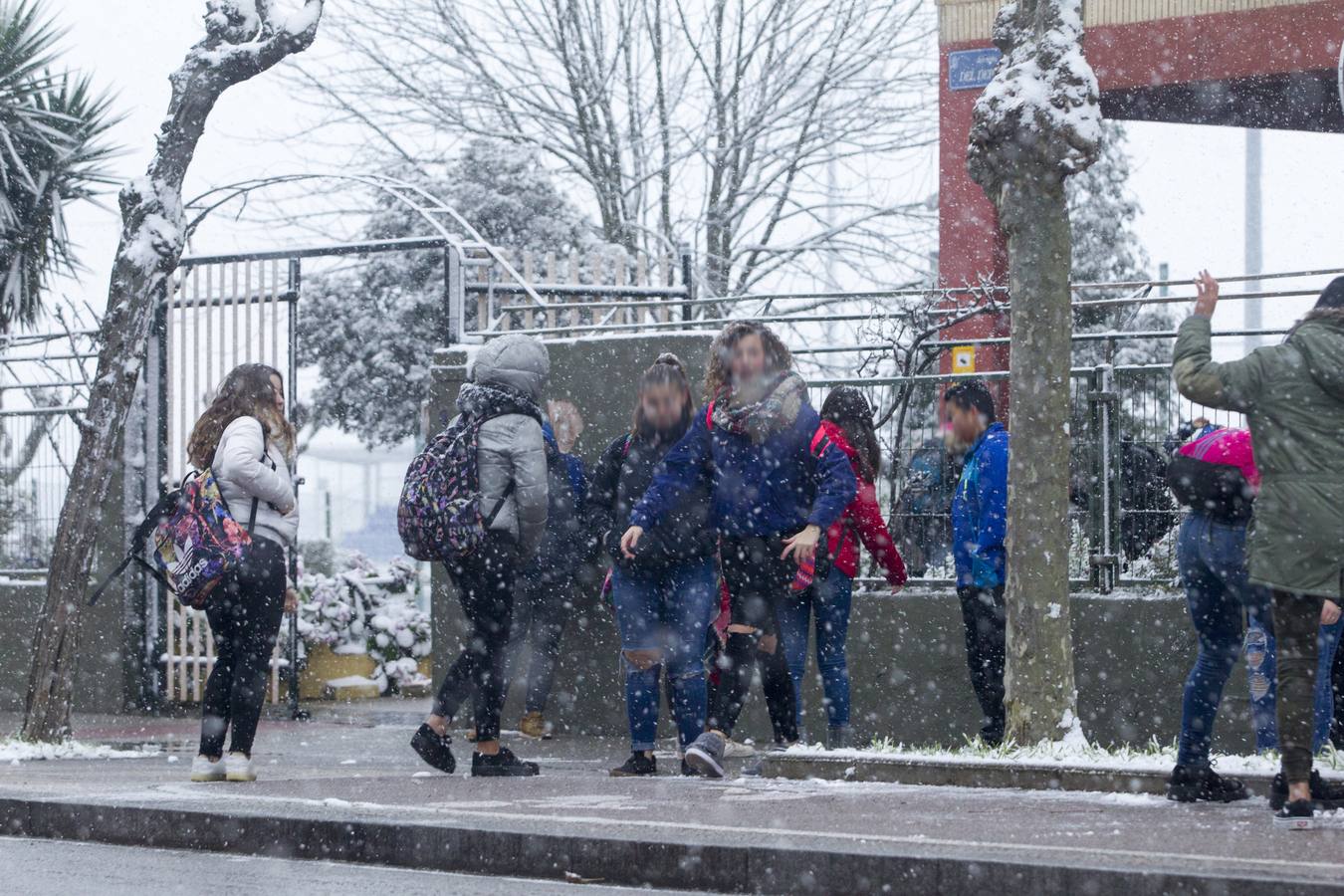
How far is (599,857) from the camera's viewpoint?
5668 millimetres

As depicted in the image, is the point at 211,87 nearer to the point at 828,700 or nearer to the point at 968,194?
the point at 828,700

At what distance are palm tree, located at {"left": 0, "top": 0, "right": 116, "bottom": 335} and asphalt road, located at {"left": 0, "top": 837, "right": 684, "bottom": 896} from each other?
15733 mm

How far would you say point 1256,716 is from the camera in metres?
7.34

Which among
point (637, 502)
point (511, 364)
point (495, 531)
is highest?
point (511, 364)

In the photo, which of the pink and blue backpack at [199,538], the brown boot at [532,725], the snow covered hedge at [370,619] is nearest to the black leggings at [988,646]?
the brown boot at [532,725]

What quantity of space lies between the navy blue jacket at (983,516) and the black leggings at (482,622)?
207 cm

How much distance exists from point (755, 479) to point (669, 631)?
756mm

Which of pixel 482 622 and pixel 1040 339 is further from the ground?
pixel 1040 339

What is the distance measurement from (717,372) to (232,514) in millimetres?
2098

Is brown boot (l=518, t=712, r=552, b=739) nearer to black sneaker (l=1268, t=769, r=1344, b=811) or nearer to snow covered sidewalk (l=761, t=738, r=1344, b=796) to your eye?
snow covered sidewalk (l=761, t=738, r=1344, b=796)

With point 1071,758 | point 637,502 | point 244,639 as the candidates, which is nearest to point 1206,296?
point 1071,758

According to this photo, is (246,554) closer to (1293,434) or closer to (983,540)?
(983,540)

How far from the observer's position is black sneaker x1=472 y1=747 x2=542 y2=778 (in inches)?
313

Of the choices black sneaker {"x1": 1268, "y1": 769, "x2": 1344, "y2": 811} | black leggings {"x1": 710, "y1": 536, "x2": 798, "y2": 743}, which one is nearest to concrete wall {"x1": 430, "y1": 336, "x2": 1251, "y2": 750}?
black leggings {"x1": 710, "y1": 536, "x2": 798, "y2": 743}
